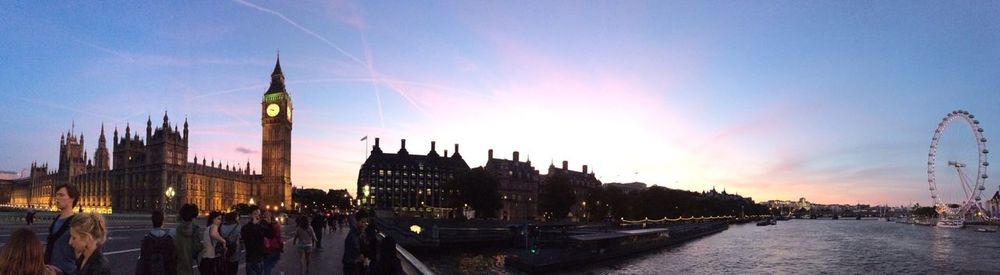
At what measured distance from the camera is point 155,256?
861 cm

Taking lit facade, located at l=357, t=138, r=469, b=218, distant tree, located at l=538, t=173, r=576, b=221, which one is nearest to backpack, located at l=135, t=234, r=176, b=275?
distant tree, located at l=538, t=173, r=576, b=221

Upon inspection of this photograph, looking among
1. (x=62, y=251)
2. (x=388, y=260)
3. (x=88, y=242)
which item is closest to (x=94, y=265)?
(x=88, y=242)

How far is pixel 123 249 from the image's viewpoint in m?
28.1

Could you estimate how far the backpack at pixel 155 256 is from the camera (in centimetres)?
858

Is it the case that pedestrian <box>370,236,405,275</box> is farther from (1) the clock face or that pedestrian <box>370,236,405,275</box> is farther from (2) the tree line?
(1) the clock face

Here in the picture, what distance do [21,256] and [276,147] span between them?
176 meters

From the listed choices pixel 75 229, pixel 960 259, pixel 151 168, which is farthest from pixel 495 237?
pixel 151 168

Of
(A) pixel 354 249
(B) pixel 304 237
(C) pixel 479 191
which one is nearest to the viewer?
A: (A) pixel 354 249

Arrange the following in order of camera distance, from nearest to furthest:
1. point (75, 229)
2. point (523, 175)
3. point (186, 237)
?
point (75, 229) < point (186, 237) < point (523, 175)

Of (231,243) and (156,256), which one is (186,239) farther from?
(231,243)

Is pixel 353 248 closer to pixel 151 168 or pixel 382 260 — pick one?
pixel 382 260

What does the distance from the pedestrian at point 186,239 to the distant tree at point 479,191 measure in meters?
113

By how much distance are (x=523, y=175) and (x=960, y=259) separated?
11637cm

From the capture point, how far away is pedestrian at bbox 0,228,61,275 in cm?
491
